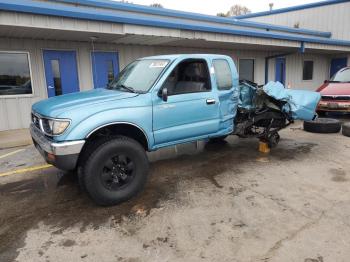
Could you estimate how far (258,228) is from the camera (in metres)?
3.36

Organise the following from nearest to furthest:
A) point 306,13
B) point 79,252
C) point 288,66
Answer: point 79,252 < point 288,66 < point 306,13

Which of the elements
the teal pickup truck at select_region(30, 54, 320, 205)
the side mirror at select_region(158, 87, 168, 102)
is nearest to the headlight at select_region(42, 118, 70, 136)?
the teal pickup truck at select_region(30, 54, 320, 205)

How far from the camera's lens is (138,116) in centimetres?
412

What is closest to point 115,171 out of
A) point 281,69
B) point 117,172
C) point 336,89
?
point 117,172

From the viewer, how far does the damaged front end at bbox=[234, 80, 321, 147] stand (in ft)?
19.4

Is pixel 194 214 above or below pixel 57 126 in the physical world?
below

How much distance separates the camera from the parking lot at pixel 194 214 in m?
2.98

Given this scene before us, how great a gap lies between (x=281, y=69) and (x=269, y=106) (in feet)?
39.9

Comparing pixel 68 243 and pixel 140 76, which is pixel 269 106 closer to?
pixel 140 76

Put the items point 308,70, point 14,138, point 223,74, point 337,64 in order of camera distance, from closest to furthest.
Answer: point 223,74
point 14,138
point 308,70
point 337,64

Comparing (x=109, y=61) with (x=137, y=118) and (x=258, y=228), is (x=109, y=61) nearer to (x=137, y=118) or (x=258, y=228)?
(x=137, y=118)

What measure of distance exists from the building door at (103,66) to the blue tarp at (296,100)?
21.3 ft

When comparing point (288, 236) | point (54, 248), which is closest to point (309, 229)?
point (288, 236)

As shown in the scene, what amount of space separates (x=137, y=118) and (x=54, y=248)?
6.21 feet
